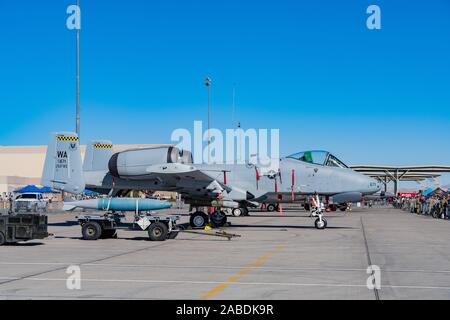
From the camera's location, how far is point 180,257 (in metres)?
13.0

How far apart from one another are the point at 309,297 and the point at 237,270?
3.05 m

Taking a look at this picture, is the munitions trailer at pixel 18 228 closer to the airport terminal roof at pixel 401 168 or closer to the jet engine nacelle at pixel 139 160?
the jet engine nacelle at pixel 139 160

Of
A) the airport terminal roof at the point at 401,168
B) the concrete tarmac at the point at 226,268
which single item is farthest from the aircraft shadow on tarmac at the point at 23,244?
the airport terminal roof at the point at 401,168

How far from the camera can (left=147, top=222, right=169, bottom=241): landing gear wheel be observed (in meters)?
17.6

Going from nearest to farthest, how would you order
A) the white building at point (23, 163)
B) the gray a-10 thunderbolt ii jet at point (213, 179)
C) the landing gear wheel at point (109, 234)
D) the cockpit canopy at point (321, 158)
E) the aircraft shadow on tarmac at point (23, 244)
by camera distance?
1. the aircraft shadow on tarmac at point (23, 244)
2. the landing gear wheel at point (109, 234)
3. the gray a-10 thunderbolt ii jet at point (213, 179)
4. the cockpit canopy at point (321, 158)
5. the white building at point (23, 163)

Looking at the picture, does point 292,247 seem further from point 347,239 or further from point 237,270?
point 237,270

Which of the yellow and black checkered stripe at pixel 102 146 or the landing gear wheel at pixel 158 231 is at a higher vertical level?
the yellow and black checkered stripe at pixel 102 146

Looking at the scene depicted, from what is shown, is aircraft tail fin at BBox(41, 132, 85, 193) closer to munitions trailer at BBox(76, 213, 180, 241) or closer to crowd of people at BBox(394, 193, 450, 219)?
munitions trailer at BBox(76, 213, 180, 241)

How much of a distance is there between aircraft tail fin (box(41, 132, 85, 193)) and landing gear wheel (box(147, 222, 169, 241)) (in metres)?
7.77

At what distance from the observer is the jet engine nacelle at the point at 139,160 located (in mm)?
22734

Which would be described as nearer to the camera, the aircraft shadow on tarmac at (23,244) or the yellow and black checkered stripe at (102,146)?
the aircraft shadow on tarmac at (23,244)

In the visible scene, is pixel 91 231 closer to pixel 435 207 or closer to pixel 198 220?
pixel 198 220
